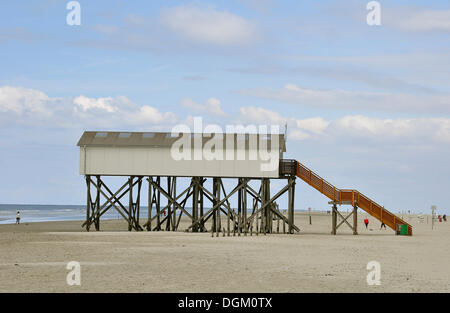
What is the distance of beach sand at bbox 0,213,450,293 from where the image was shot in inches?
701

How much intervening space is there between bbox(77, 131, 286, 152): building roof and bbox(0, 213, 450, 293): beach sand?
1067 cm

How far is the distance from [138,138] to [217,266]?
23.2m

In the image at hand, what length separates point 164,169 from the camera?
43812mm

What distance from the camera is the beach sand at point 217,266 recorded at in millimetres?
17797

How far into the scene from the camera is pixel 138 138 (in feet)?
146

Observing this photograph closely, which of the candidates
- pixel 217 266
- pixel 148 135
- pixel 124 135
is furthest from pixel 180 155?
pixel 217 266
